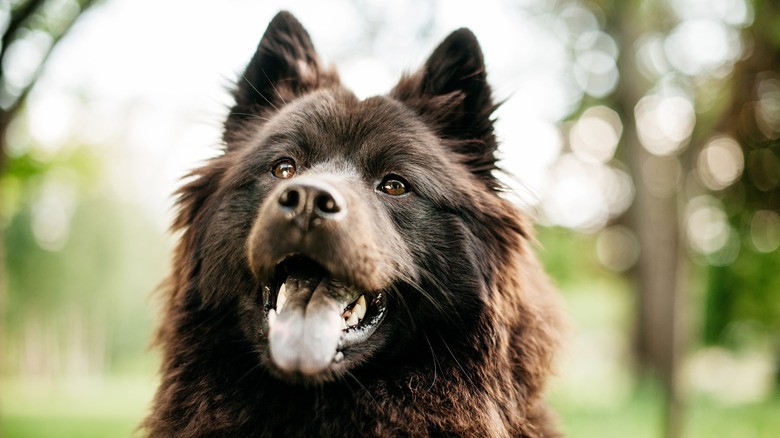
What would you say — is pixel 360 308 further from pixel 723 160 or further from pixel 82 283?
pixel 82 283

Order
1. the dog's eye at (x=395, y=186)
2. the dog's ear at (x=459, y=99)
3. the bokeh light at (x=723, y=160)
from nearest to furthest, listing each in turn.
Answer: the dog's eye at (x=395, y=186) < the dog's ear at (x=459, y=99) < the bokeh light at (x=723, y=160)

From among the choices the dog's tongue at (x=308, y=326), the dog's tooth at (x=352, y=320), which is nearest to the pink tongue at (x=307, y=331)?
the dog's tongue at (x=308, y=326)

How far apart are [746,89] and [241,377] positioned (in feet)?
28.3

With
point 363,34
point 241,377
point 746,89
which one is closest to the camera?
point 241,377

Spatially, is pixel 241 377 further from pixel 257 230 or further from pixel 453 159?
pixel 453 159

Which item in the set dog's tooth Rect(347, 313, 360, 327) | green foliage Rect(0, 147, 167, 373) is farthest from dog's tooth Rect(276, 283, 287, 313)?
green foliage Rect(0, 147, 167, 373)

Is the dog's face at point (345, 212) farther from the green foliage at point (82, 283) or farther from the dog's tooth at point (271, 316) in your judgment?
the green foliage at point (82, 283)

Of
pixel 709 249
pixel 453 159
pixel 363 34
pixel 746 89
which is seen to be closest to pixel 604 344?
pixel 709 249

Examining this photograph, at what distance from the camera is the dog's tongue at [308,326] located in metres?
2.20

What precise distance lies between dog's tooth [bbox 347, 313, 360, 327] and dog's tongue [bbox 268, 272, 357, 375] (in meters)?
0.08

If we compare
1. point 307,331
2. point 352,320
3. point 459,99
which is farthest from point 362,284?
point 459,99

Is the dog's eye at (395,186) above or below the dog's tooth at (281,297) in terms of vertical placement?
above

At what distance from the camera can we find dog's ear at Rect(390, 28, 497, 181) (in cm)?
314

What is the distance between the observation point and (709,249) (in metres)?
20.5
